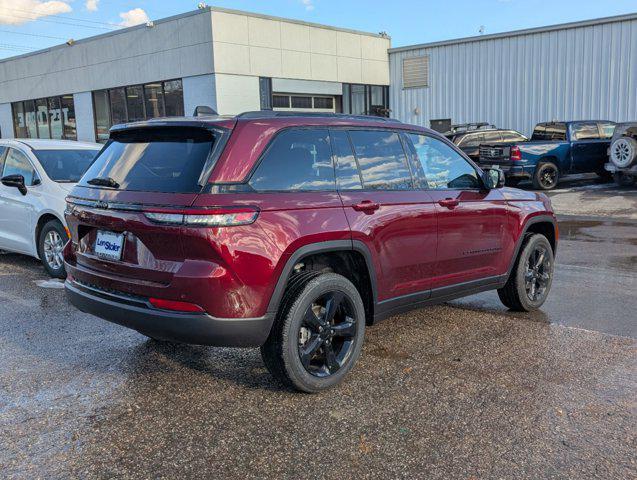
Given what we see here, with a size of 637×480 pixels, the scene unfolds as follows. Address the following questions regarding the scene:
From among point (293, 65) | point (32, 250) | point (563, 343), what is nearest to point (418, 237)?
point (563, 343)

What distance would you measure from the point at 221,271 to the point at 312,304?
731 millimetres

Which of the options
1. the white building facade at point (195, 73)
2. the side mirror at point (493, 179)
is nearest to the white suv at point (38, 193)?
the side mirror at point (493, 179)

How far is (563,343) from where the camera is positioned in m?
4.80

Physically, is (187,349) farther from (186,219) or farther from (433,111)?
(433,111)

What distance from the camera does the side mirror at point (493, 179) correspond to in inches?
202

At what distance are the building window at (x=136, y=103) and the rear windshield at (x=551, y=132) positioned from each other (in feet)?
38.0

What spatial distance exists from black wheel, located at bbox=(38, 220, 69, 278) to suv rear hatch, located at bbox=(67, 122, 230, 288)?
3.16m

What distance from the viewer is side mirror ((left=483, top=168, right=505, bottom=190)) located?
5.13m

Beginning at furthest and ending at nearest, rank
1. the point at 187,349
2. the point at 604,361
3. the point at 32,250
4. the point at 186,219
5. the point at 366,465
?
the point at 32,250, the point at 187,349, the point at 604,361, the point at 186,219, the point at 366,465

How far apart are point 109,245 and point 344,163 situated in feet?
5.37

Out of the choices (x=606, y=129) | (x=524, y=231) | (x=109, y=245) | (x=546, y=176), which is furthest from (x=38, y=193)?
(x=606, y=129)

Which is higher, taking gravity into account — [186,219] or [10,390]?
[186,219]

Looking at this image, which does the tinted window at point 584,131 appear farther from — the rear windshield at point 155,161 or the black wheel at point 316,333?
the rear windshield at point 155,161

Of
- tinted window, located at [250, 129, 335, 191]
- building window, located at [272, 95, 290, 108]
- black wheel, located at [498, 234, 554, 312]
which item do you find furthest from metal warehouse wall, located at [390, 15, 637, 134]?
tinted window, located at [250, 129, 335, 191]
